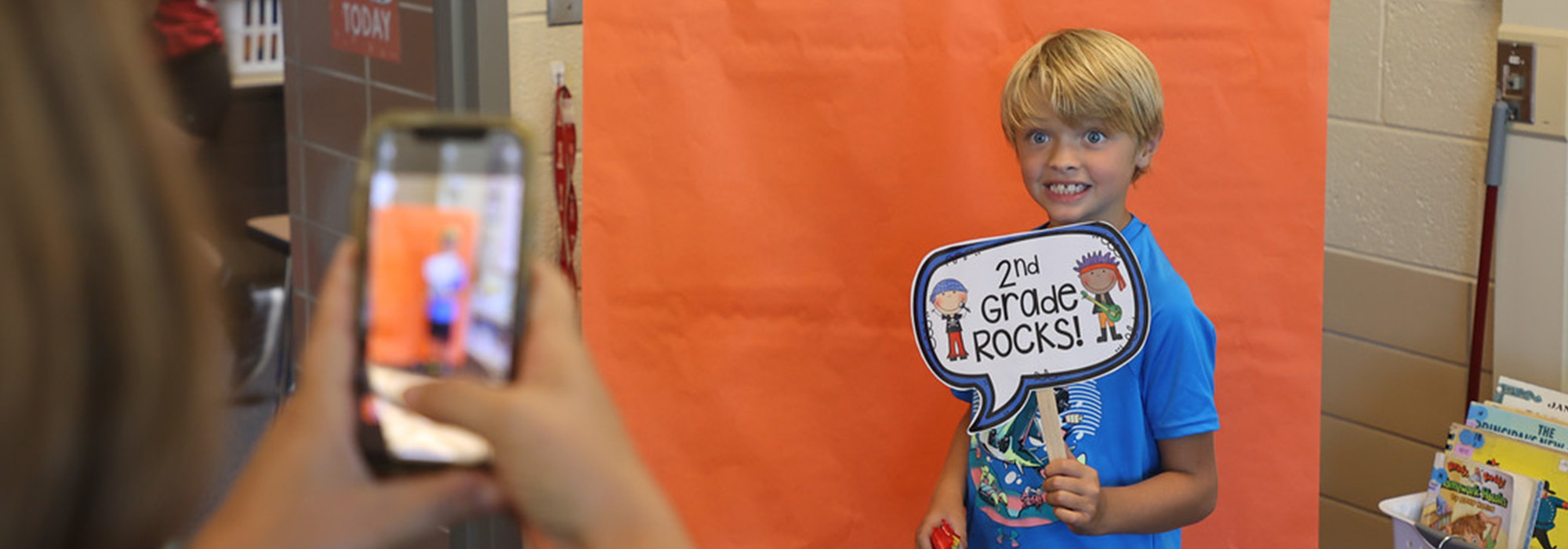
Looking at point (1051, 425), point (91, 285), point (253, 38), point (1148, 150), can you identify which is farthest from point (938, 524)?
point (253, 38)

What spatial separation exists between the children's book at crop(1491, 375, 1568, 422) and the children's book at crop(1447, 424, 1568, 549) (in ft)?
0.16

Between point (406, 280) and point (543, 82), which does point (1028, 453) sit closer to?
point (543, 82)

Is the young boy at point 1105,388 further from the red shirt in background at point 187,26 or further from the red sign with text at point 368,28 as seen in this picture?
the red shirt in background at point 187,26

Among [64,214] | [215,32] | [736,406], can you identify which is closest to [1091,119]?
[736,406]

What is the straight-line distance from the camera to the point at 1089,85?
1275 millimetres

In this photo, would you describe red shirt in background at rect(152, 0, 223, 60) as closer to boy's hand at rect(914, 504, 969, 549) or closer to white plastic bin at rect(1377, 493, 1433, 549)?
boy's hand at rect(914, 504, 969, 549)

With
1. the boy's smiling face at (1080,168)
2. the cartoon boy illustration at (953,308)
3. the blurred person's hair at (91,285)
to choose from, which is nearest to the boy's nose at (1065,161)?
the boy's smiling face at (1080,168)

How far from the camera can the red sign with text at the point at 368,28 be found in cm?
167

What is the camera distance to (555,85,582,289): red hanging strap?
62.4 inches

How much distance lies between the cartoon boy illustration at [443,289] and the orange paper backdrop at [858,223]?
888mm

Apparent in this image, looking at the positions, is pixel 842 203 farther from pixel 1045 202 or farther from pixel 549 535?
pixel 549 535

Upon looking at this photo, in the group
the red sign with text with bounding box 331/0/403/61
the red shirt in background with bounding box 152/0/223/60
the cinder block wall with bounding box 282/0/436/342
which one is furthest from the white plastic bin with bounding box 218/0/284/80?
the red sign with text with bounding box 331/0/403/61

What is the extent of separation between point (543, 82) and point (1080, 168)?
62 centimetres

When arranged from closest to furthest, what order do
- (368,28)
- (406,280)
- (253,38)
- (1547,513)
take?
(406,280) < (1547,513) < (368,28) < (253,38)
